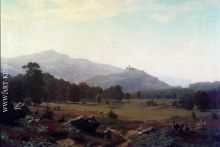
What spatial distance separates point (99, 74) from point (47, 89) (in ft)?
1.90

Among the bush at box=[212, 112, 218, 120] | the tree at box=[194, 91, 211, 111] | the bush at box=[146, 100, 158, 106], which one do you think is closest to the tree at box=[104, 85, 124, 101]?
the bush at box=[146, 100, 158, 106]

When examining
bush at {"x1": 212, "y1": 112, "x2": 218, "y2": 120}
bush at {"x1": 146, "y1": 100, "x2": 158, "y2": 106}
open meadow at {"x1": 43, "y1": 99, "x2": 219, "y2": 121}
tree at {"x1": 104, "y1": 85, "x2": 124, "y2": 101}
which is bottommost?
bush at {"x1": 212, "y1": 112, "x2": 218, "y2": 120}

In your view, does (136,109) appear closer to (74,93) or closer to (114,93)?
(114,93)

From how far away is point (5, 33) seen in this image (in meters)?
5.84

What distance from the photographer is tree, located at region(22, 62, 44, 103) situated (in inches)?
236

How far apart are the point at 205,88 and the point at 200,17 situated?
77cm

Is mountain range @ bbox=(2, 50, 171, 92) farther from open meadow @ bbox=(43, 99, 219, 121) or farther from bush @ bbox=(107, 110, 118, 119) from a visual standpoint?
bush @ bbox=(107, 110, 118, 119)

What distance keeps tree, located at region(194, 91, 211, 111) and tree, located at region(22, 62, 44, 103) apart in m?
1.65

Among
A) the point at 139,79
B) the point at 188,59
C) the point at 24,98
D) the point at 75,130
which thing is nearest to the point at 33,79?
the point at 24,98

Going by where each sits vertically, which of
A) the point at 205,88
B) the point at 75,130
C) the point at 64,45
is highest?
the point at 64,45

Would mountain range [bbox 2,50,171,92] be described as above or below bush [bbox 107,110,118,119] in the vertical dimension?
above

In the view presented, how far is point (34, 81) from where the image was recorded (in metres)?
6.01

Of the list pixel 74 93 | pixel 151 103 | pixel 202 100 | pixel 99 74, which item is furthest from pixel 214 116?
pixel 74 93

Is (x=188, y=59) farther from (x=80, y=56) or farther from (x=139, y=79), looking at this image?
(x=80, y=56)
